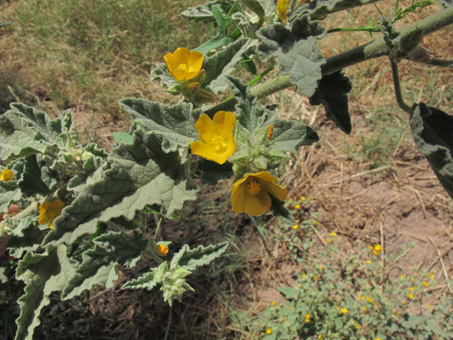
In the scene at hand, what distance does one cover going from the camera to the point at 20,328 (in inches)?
54.1

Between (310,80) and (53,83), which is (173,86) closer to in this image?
(310,80)

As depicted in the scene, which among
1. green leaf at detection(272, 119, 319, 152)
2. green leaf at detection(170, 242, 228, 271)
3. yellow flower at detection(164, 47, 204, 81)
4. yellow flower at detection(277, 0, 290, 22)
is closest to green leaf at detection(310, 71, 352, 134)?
green leaf at detection(272, 119, 319, 152)

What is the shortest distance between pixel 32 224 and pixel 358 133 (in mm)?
2689

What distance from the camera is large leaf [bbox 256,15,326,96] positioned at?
2.88ft

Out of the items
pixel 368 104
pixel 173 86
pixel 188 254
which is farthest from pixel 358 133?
pixel 173 86

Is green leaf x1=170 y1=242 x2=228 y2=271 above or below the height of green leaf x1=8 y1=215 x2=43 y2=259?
below

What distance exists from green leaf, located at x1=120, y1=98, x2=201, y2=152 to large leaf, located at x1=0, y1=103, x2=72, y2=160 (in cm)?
40

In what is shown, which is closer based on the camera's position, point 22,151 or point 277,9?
point 277,9

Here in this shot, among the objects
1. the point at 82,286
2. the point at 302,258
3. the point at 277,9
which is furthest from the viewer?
the point at 302,258

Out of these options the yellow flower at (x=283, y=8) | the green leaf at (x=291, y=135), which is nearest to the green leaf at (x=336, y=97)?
the green leaf at (x=291, y=135)

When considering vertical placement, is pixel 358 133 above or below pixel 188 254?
below

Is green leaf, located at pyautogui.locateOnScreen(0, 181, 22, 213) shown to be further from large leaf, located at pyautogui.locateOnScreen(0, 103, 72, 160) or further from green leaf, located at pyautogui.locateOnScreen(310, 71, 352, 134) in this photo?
green leaf, located at pyautogui.locateOnScreen(310, 71, 352, 134)

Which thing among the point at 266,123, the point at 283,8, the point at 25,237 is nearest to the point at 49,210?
the point at 25,237

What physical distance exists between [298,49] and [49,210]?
107cm
